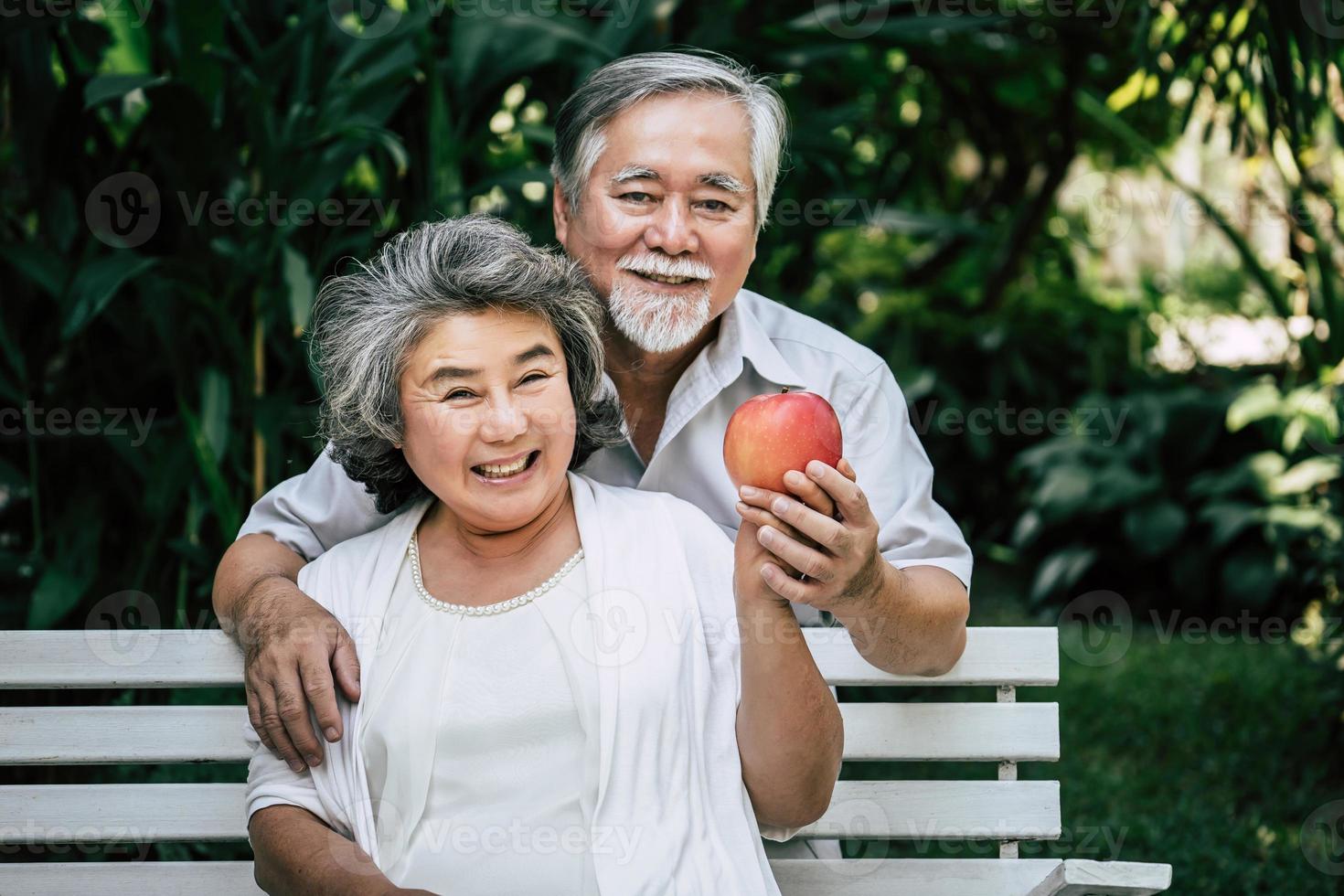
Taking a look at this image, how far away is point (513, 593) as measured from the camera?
2.01m

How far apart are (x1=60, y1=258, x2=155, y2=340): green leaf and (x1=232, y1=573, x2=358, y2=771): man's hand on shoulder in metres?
1.24

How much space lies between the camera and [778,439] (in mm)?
1732

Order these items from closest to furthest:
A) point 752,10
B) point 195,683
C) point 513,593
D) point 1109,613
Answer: point 513,593, point 195,683, point 752,10, point 1109,613

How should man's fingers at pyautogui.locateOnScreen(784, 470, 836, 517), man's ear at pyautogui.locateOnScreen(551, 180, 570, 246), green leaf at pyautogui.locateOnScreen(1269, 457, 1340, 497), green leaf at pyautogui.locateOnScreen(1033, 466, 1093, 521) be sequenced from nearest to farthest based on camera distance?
man's fingers at pyautogui.locateOnScreen(784, 470, 836, 517), man's ear at pyautogui.locateOnScreen(551, 180, 570, 246), green leaf at pyautogui.locateOnScreen(1269, 457, 1340, 497), green leaf at pyautogui.locateOnScreen(1033, 466, 1093, 521)

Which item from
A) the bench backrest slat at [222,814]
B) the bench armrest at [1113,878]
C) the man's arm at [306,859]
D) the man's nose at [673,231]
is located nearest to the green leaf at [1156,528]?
the bench backrest slat at [222,814]

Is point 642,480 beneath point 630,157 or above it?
beneath

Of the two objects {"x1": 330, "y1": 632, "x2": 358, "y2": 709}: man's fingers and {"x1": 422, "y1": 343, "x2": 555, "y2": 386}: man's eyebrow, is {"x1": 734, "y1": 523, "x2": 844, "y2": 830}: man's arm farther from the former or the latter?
{"x1": 330, "y1": 632, "x2": 358, "y2": 709}: man's fingers

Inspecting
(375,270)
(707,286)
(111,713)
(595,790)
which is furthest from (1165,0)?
(111,713)

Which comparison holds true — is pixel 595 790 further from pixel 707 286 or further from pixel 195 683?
pixel 707 286

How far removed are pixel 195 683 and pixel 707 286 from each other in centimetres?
113

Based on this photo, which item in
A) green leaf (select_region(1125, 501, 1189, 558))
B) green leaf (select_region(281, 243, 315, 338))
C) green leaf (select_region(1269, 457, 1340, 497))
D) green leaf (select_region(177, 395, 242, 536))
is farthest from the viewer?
green leaf (select_region(1125, 501, 1189, 558))

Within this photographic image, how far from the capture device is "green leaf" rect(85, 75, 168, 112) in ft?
8.87

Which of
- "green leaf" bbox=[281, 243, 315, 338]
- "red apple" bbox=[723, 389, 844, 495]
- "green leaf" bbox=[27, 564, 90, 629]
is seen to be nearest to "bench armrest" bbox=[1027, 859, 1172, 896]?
"red apple" bbox=[723, 389, 844, 495]

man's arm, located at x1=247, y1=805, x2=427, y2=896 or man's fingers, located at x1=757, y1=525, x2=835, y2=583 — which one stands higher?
man's fingers, located at x1=757, y1=525, x2=835, y2=583
